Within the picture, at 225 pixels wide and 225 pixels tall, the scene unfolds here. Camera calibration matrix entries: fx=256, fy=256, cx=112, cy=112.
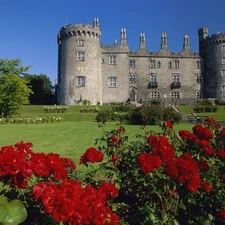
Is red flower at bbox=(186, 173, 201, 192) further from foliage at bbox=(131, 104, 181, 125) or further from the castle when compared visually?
the castle

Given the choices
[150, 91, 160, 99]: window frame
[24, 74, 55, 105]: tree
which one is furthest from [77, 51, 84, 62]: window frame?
[24, 74, 55, 105]: tree

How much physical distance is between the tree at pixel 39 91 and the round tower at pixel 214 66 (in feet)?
120

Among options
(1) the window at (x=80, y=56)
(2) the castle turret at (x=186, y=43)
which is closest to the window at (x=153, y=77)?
(2) the castle turret at (x=186, y=43)

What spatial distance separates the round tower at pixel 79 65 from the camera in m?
44.7

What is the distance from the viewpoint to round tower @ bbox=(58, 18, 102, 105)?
147ft

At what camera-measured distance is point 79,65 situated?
147 feet

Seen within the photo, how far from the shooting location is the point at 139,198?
4586 millimetres

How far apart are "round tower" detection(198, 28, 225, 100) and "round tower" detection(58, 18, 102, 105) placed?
2301cm

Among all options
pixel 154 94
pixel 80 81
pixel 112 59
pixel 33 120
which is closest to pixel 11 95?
pixel 33 120

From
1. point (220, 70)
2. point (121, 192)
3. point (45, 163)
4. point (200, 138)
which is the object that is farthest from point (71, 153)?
point (220, 70)

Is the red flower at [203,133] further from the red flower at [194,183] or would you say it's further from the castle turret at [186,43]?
the castle turret at [186,43]

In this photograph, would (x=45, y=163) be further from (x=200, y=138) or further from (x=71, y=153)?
(x=71, y=153)

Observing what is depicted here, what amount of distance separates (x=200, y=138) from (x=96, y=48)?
43.5 m

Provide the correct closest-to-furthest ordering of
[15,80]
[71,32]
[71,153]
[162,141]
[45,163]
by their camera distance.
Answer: [45,163] < [162,141] < [71,153] < [15,80] < [71,32]
